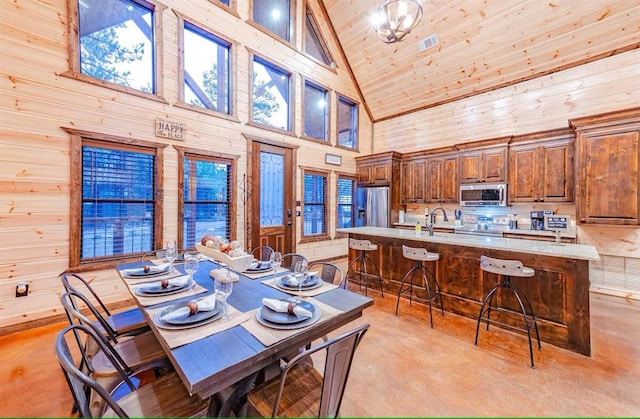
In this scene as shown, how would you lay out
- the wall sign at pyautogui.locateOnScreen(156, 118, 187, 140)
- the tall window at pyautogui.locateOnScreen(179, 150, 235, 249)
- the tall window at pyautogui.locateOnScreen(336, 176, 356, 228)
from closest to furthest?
1. the wall sign at pyautogui.locateOnScreen(156, 118, 187, 140)
2. the tall window at pyautogui.locateOnScreen(179, 150, 235, 249)
3. the tall window at pyautogui.locateOnScreen(336, 176, 356, 228)

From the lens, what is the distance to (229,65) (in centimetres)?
454

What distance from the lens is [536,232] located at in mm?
4336

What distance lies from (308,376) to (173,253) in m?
1.75

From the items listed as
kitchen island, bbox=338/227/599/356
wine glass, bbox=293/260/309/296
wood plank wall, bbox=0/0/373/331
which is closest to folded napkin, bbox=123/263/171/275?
wine glass, bbox=293/260/309/296

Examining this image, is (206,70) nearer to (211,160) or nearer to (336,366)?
(211,160)

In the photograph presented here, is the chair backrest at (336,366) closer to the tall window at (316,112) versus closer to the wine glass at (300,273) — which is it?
the wine glass at (300,273)

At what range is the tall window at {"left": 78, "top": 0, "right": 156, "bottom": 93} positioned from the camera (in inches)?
130

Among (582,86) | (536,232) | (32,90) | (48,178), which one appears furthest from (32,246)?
(582,86)

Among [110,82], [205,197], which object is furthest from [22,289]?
[110,82]

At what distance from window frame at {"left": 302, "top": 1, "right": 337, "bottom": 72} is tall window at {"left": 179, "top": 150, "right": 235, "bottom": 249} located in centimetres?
311

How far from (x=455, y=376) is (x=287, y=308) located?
161cm

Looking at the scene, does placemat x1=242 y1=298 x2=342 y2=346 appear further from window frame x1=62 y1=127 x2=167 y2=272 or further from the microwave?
the microwave

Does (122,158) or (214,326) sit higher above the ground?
(122,158)

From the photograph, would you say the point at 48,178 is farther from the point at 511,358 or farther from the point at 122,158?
the point at 511,358
